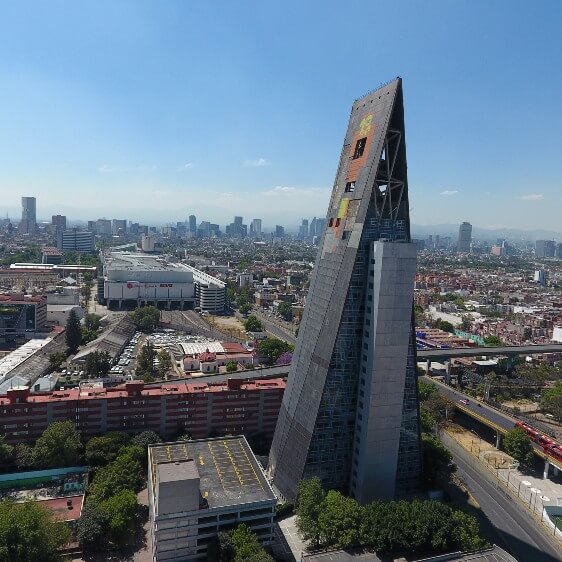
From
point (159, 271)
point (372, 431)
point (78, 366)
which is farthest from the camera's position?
point (159, 271)

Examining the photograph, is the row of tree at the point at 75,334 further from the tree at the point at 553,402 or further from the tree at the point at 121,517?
the tree at the point at 553,402

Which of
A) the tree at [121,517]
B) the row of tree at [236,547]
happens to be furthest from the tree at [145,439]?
the row of tree at [236,547]

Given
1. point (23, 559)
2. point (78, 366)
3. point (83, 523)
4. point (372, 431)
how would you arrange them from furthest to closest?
point (78, 366) < point (372, 431) < point (83, 523) < point (23, 559)

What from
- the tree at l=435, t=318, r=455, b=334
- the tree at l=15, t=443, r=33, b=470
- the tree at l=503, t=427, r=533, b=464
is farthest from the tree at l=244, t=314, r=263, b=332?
the tree at l=15, t=443, r=33, b=470

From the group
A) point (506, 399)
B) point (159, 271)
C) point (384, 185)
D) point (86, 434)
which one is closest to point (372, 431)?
point (384, 185)

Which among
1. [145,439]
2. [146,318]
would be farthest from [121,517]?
[146,318]

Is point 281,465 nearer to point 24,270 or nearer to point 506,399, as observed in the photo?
point 506,399
